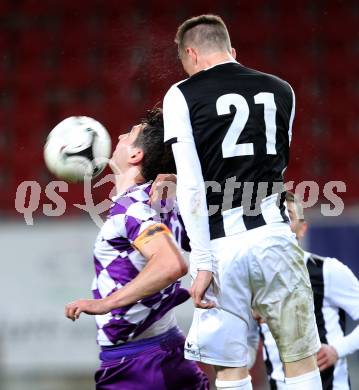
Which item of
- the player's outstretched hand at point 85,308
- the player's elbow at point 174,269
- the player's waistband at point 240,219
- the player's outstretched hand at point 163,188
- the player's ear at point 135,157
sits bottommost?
the player's outstretched hand at point 85,308

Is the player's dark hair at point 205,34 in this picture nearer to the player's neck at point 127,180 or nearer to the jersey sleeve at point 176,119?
the jersey sleeve at point 176,119

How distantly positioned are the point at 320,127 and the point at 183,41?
700 centimetres

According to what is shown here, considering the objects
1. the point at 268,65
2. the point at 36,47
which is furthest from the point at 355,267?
the point at 36,47

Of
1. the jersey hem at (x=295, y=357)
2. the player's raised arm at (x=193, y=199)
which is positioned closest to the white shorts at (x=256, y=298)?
the jersey hem at (x=295, y=357)

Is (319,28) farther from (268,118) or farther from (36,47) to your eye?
(268,118)

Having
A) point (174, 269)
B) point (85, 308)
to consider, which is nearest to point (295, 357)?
point (174, 269)

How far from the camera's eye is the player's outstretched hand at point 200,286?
3.67m

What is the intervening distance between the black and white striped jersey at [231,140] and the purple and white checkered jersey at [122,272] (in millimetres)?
356

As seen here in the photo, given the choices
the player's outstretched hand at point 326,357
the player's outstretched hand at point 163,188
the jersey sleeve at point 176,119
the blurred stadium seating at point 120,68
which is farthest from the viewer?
the blurred stadium seating at point 120,68

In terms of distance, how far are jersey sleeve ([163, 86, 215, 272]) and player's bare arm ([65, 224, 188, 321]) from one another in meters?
0.09

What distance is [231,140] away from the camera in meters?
3.83

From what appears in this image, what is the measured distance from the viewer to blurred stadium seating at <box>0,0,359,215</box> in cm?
1096

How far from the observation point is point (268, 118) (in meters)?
3.91

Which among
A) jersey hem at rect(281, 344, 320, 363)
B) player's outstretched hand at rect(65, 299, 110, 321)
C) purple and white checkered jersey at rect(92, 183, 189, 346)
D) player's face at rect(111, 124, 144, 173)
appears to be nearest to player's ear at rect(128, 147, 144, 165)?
player's face at rect(111, 124, 144, 173)
